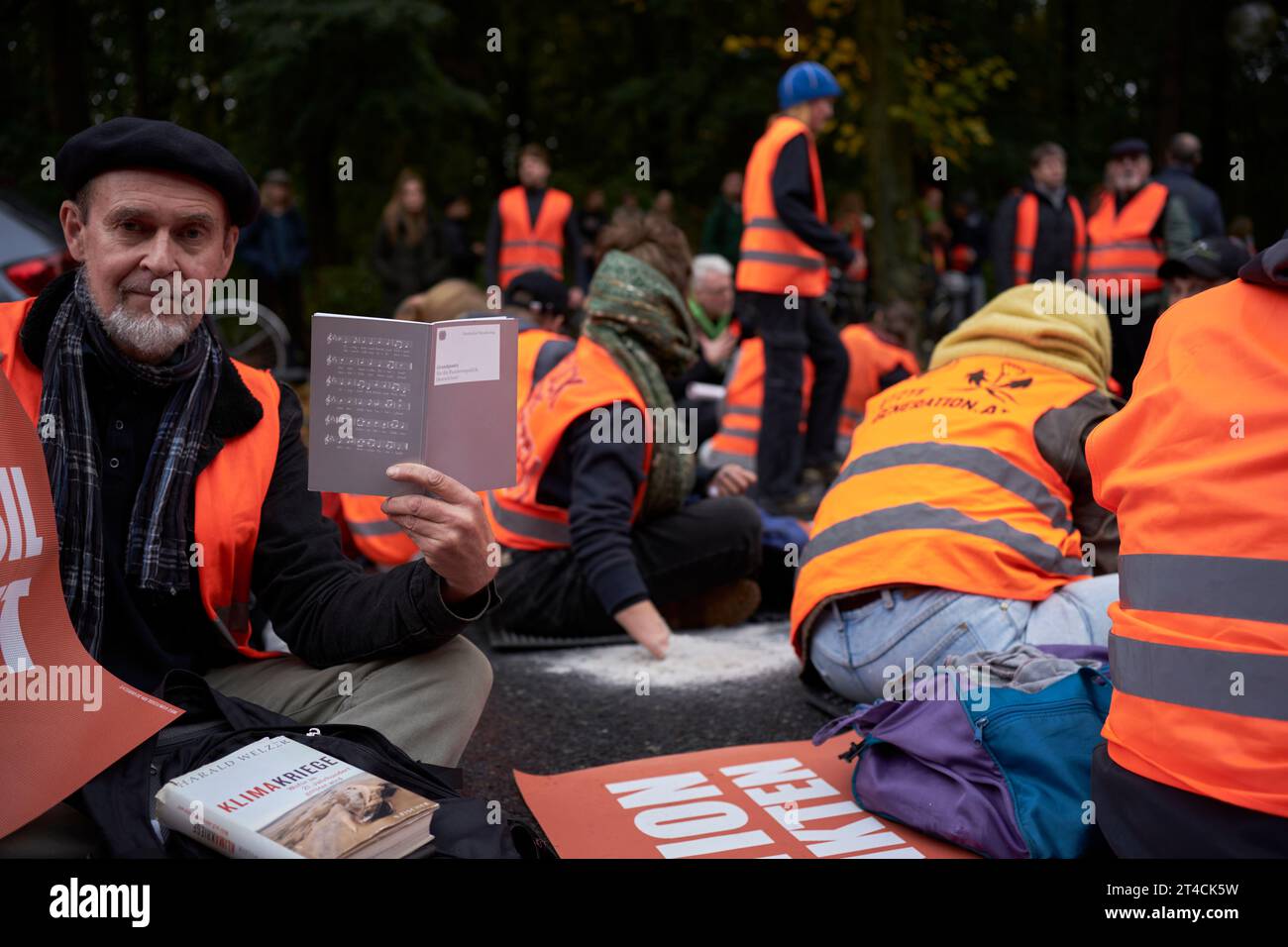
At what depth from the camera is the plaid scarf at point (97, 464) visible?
7.40 feet

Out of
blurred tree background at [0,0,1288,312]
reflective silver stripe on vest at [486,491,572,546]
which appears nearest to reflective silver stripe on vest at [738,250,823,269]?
blurred tree background at [0,0,1288,312]

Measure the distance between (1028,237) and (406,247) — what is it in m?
4.92

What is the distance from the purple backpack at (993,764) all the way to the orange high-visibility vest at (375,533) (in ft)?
7.21

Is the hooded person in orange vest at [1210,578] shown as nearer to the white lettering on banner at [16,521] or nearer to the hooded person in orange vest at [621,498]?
the white lettering on banner at [16,521]

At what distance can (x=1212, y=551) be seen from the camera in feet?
6.31

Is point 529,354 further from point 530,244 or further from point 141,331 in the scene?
point 530,244

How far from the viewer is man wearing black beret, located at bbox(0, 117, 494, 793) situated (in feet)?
7.54

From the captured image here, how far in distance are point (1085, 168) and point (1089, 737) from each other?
1741cm

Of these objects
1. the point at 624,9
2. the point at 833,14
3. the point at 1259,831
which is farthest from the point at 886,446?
the point at 624,9

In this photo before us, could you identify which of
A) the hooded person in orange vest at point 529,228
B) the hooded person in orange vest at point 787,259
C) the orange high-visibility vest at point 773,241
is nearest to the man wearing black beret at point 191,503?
the hooded person in orange vest at point 787,259

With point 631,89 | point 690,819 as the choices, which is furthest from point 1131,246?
point 631,89

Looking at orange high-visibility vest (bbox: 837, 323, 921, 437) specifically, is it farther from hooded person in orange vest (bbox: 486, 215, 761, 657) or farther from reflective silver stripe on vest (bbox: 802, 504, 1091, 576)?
reflective silver stripe on vest (bbox: 802, 504, 1091, 576)
